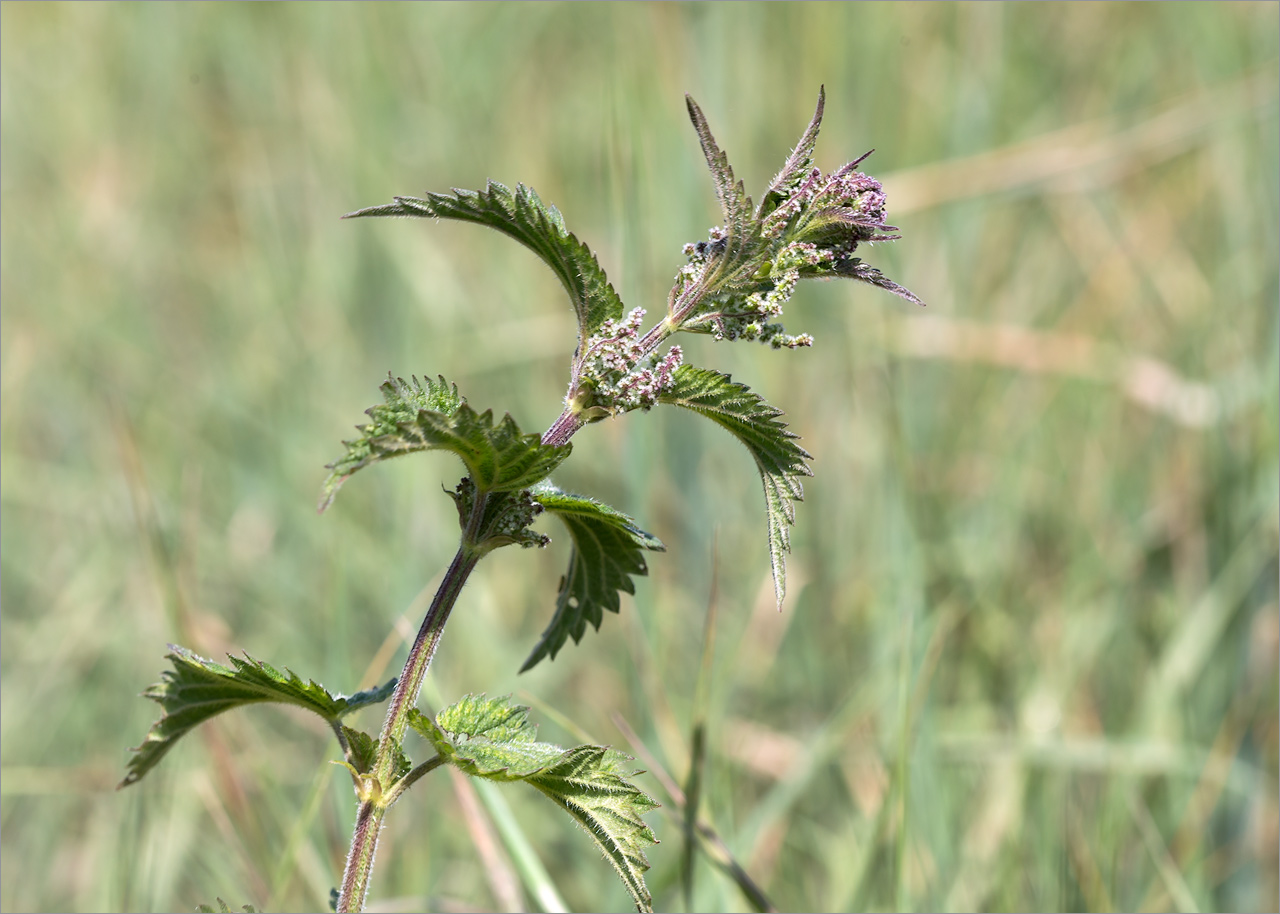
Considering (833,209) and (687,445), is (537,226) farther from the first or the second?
(687,445)

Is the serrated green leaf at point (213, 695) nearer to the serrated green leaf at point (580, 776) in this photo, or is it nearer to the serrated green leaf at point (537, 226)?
the serrated green leaf at point (580, 776)

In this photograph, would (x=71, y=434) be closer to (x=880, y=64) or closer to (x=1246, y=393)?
(x=880, y=64)

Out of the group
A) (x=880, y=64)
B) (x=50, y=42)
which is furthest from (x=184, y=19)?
(x=880, y=64)

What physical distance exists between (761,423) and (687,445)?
1853mm

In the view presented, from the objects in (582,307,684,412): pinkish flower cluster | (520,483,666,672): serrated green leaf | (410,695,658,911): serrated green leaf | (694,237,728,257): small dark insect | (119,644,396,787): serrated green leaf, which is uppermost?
(694,237,728,257): small dark insect

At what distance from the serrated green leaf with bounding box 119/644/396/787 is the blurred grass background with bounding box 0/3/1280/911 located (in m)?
0.74

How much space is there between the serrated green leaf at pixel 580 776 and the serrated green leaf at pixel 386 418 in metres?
0.21

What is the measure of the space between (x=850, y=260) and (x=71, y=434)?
3.34 meters

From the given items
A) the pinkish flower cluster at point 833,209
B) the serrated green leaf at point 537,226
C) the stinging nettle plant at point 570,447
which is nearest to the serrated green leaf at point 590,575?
the stinging nettle plant at point 570,447

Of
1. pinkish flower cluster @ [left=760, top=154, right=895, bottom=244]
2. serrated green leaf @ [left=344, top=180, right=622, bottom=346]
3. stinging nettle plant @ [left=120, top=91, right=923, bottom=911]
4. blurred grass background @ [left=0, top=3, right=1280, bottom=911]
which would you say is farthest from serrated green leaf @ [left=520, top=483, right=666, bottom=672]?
blurred grass background @ [left=0, top=3, right=1280, bottom=911]

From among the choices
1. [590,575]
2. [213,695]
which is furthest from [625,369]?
[213,695]

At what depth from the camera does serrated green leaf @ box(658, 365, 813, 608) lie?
0.89 m

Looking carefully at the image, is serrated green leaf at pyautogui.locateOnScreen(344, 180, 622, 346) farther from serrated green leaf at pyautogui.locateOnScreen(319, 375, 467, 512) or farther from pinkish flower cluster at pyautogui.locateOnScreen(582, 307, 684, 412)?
serrated green leaf at pyautogui.locateOnScreen(319, 375, 467, 512)

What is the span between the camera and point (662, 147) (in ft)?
10.3
